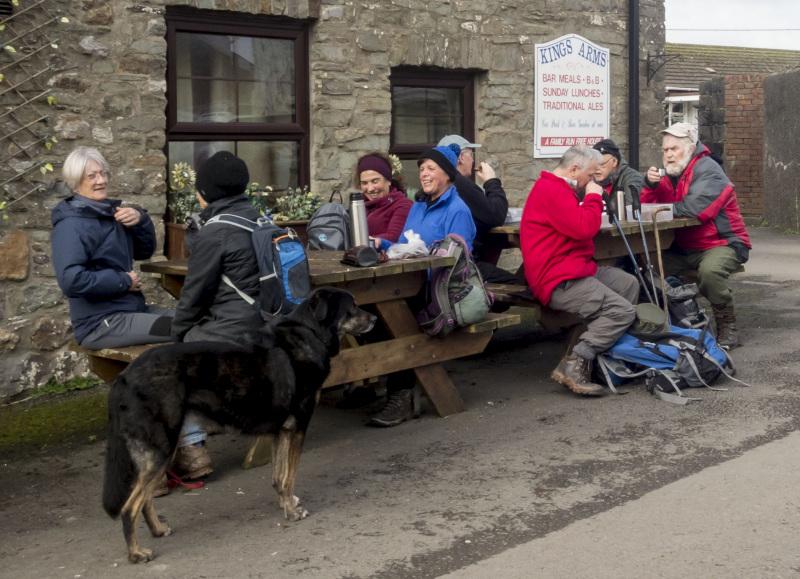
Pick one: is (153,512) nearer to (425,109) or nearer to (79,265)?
(79,265)

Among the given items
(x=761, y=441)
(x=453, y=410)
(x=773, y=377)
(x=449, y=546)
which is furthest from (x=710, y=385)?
(x=449, y=546)

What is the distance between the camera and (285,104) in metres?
8.82

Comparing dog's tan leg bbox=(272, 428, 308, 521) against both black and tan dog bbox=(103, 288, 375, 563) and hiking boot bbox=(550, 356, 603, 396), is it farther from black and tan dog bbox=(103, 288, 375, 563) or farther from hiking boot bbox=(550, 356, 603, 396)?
hiking boot bbox=(550, 356, 603, 396)

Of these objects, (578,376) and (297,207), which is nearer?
(578,376)

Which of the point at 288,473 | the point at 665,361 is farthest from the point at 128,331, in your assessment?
the point at 665,361

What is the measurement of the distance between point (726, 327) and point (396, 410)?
3274 mm

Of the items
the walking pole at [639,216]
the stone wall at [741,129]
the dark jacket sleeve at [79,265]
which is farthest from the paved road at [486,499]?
the stone wall at [741,129]

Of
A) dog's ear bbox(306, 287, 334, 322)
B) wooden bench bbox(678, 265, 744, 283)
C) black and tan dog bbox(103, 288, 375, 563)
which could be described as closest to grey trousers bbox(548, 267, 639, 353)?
wooden bench bbox(678, 265, 744, 283)

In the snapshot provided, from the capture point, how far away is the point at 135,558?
418 centimetres

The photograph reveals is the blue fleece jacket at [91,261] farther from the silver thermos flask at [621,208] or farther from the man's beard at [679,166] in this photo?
the man's beard at [679,166]

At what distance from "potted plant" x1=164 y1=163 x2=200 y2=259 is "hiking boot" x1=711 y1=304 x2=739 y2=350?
13.9ft

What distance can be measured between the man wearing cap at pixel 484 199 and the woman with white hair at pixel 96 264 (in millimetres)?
2544

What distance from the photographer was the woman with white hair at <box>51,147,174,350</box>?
17.9 feet

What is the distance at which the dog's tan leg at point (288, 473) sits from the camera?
15.3 ft
